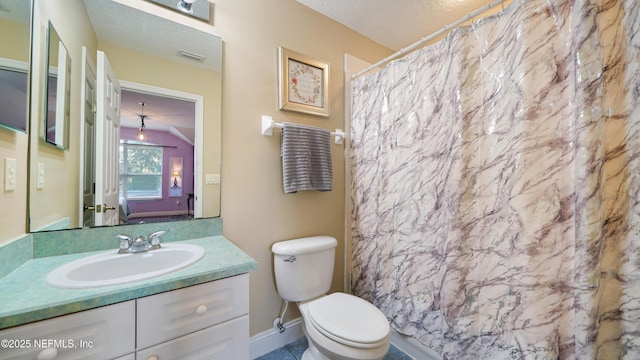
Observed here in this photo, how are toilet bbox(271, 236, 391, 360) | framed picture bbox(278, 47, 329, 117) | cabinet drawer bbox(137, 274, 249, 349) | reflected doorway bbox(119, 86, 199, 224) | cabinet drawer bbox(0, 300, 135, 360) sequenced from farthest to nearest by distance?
framed picture bbox(278, 47, 329, 117) < reflected doorway bbox(119, 86, 199, 224) < toilet bbox(271, 236, 391, 360) < cabinet drawer bbox(137, 274, 249, 349) < cabinet drawer bbox(0, 300, 135, 360)

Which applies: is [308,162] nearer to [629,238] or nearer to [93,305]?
[93,305]

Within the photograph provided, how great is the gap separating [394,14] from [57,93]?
2003mm

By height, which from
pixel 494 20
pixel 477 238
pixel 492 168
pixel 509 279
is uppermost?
pixel 494 20

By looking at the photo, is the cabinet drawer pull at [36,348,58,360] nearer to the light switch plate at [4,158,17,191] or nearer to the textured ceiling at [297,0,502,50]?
the light switch plate at [4,158,17,191]

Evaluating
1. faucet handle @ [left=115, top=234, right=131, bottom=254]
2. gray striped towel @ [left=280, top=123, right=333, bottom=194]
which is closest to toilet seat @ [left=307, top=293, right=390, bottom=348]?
gray striped towel @ [left=280, top=123, right=333, bottom=194]

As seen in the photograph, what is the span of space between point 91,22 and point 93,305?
A: 126cm

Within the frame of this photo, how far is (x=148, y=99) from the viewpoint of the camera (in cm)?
124

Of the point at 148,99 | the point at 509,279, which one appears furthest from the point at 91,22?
the point at 509,279

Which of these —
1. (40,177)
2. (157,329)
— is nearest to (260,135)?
(40,177)

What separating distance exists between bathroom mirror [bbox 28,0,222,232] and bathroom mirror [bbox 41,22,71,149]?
2 cm

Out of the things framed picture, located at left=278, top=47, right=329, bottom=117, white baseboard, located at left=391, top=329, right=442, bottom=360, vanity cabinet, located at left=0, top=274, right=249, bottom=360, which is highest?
framed picture, located at left=278, top=47, right=329, bottom=117

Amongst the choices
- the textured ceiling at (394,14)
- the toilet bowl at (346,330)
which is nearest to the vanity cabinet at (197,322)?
the toilet bowl at (346,330)

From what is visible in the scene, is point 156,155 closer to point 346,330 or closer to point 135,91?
point 135,91

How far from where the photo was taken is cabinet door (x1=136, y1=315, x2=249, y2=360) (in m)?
0.81
